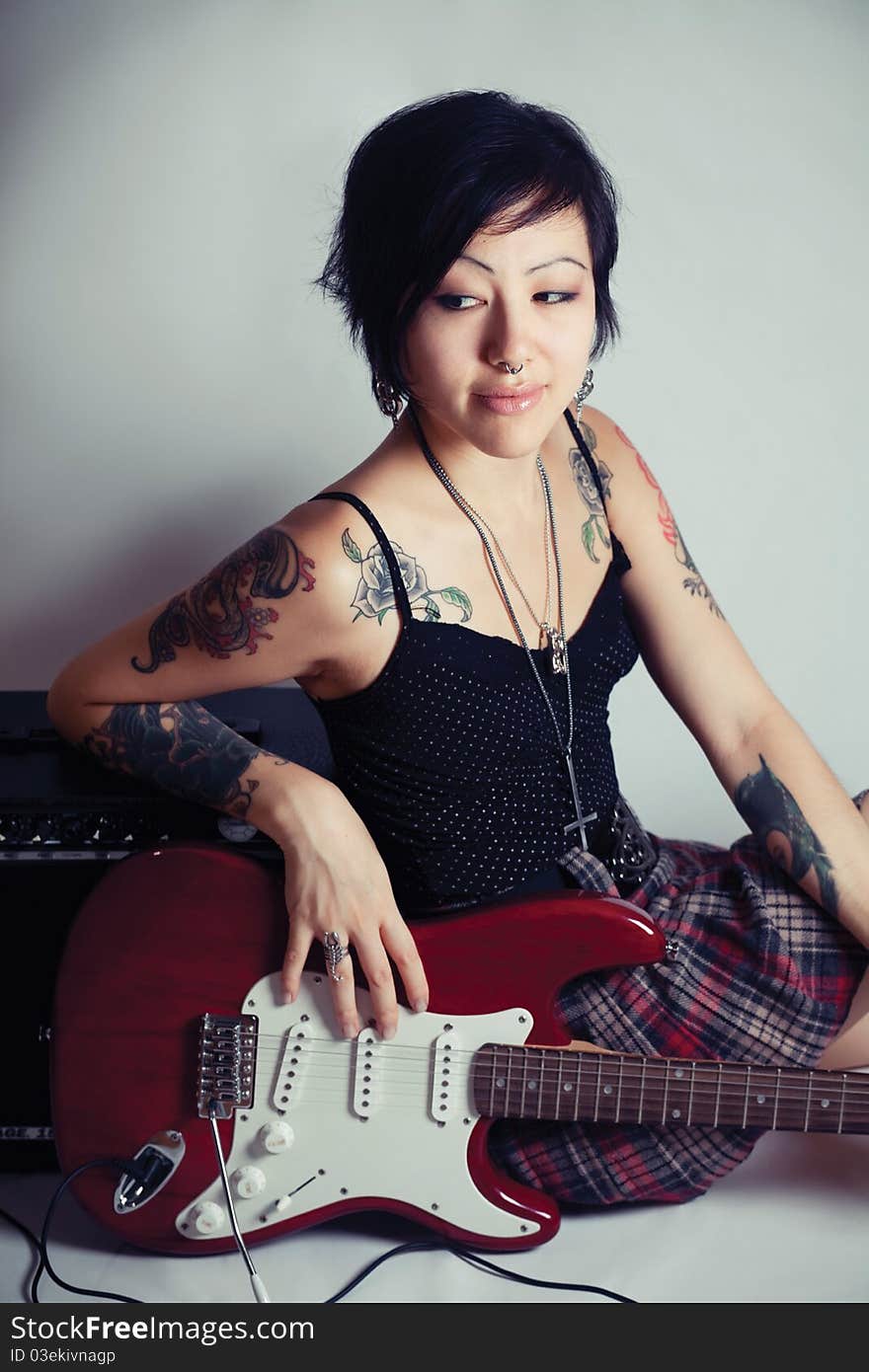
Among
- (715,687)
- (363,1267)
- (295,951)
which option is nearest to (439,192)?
(715,687)

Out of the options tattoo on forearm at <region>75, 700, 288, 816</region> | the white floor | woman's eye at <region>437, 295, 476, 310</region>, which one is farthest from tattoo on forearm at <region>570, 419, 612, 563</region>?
the white floor

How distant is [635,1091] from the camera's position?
62.9 inches

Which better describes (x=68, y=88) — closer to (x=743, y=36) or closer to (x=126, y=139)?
(x=126, y=139)

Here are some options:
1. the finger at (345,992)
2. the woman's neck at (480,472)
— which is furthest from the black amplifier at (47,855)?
the woman's neck at (480,472)

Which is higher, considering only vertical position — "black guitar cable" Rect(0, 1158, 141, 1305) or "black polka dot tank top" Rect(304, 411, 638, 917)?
"black polka dot tank top" Rect(304, 411, 638, 917)

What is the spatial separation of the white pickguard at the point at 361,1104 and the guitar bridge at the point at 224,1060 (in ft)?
0.04

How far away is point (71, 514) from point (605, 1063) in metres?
1.26

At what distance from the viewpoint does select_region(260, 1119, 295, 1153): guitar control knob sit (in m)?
1.60

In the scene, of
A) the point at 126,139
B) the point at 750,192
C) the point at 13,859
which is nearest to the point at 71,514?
the point at 126,139

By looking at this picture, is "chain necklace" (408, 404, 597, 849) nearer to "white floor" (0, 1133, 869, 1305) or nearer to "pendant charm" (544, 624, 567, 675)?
"pendant charm" (544, 624, 567, 675)

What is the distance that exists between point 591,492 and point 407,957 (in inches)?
24.1

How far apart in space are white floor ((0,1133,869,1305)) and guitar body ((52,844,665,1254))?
0.05 metres

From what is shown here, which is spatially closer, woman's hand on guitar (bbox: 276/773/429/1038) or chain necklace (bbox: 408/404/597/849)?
woman's hand on guitar (bbox: 276/773/429/1038)

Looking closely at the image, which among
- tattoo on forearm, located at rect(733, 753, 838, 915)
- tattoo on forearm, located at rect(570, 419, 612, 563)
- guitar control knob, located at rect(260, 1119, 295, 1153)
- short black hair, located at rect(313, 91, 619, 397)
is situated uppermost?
short black hair, located at rect(313, 91, 619, 397)
